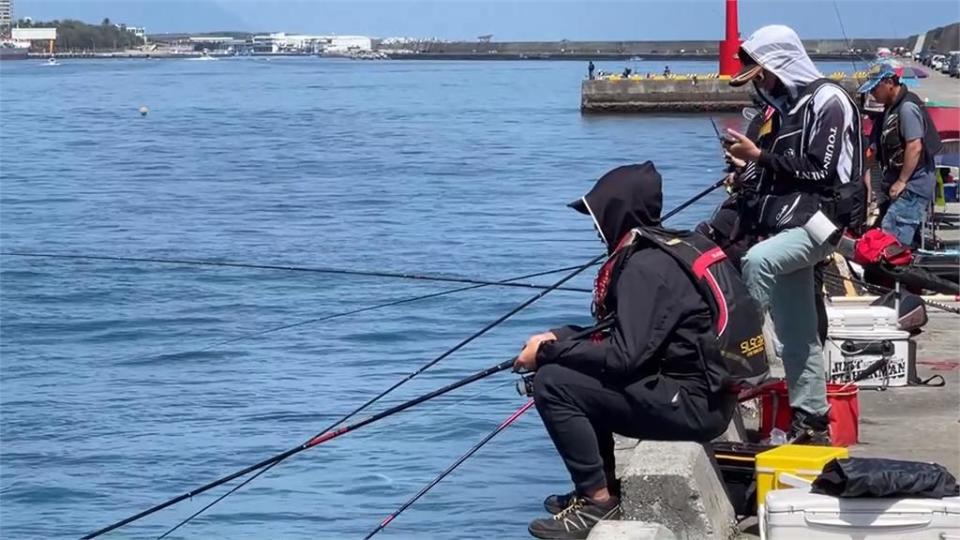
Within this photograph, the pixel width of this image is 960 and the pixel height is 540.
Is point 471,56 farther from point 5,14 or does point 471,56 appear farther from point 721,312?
point 721,312

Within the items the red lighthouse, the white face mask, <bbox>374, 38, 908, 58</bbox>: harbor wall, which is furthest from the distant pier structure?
<bbox>374, 38, 908, 58</bbox>: harbor wall

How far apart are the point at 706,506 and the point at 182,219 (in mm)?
17862

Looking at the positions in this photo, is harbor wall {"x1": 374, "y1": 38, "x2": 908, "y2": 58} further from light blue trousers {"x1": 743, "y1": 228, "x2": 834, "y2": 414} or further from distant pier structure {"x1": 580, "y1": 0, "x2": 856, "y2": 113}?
light blue trousers {"x1": 743, "y1": 228, "x2": 834, "y2": 414}

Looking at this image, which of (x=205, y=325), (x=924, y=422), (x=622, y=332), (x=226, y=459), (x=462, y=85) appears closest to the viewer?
(x=622, y=332)

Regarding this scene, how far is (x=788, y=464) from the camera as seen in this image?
4.68 m

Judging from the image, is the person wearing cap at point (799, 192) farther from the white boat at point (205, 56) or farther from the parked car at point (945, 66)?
the white boat at point (205, 56)

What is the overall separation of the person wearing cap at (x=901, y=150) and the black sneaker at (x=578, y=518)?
4.38 m

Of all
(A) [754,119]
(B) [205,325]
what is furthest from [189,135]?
(A) [754,119]

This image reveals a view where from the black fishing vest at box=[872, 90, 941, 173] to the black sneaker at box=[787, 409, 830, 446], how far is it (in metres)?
3.46

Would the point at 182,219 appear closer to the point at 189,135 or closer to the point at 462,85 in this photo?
the point at 189,135

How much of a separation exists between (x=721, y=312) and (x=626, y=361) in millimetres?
296

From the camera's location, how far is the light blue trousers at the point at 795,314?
5262 mm

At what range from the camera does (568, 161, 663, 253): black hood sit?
4434mm

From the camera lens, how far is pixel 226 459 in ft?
28.9
